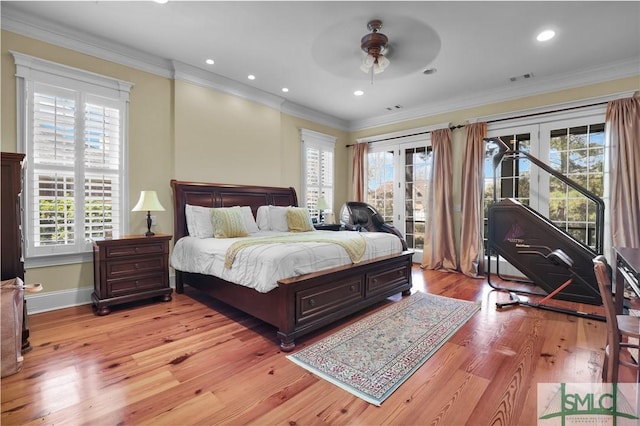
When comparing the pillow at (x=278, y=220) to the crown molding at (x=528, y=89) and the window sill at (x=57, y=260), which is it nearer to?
the window sill at (x=57, y=260)

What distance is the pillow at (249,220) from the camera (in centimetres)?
426

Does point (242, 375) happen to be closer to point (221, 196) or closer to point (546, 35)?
point (221, 196)

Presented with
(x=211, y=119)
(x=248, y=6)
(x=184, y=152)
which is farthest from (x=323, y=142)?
(x=248, y=6)

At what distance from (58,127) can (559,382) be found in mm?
5082

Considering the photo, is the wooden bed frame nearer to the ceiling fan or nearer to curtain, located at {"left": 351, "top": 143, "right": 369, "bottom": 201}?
the ceiling fan

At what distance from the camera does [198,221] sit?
383 centimetres

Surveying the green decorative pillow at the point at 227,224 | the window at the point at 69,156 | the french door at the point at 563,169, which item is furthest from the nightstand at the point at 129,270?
the french door at the point at 563,169

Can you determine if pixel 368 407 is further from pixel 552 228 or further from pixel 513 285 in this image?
pixel 513 285

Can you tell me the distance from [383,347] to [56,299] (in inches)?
139

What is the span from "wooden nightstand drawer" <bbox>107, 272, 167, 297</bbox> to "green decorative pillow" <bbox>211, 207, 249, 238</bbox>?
2.67ft

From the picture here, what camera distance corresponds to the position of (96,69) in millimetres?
3529

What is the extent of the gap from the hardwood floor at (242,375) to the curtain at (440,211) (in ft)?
7.50

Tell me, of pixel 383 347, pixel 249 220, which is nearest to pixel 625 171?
pixel 383 347

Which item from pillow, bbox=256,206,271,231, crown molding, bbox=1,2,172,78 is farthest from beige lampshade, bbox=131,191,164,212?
crown molding, bbox=1,2,172,78
